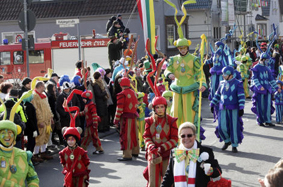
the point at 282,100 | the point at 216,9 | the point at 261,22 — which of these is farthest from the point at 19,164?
the point at 261,22

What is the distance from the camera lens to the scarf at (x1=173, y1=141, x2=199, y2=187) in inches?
225

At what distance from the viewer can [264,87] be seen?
1630 centimetres

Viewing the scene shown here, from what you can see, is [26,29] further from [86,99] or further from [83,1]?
[83,1]

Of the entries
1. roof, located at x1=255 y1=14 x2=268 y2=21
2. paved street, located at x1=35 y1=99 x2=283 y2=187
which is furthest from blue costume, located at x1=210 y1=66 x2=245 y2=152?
roof, located at x1=255 y1=14 x2=268 y2=21

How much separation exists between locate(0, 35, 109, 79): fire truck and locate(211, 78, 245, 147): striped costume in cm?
1263

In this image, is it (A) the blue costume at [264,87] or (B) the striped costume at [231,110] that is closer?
(B) the striped costume at [231,110]

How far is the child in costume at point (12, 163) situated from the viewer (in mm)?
6227

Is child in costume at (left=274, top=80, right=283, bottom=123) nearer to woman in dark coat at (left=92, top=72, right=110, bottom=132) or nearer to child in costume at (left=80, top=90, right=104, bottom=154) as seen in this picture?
woman in dark coat at (left=92, top=72, right=110, bottom=132)

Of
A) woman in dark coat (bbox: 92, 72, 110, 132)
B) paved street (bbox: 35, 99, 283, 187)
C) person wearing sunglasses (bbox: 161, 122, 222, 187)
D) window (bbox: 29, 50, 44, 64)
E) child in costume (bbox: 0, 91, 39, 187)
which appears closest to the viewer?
person wearing sunglasses (bbox: 161, 122, 222, 187)

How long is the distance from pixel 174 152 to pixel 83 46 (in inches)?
790

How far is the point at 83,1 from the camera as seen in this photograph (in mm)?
33656

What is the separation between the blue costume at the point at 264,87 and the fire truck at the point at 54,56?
9.66 meters

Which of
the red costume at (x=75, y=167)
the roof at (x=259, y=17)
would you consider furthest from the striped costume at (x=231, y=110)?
the roof at (x=259, y=17)

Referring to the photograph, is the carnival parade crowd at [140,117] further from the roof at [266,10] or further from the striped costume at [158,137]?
the roof at [266,10]
